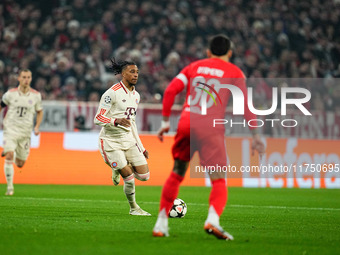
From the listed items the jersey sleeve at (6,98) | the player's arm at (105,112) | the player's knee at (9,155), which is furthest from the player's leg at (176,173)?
the jersey sleeve at (6,98)

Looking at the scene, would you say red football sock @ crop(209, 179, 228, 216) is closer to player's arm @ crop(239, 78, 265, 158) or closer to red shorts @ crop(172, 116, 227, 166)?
red shorts @ crop(172, 116, 227, 166)

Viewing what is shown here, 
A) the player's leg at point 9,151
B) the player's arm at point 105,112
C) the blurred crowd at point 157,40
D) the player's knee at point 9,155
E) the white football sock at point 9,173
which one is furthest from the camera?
the blurred crowd at point 157,40

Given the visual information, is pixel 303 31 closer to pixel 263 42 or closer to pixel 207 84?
pixel 263 42

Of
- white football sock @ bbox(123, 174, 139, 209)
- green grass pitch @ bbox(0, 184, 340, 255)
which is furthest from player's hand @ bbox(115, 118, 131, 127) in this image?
green grass pitch @ bbox(0, 184, 340, 255)

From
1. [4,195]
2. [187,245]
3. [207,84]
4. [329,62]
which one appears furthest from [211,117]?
[329,62]

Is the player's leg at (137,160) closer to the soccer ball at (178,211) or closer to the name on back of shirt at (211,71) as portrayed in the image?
the soccer ball at (178,211)

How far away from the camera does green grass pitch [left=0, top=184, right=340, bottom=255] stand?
244 inches

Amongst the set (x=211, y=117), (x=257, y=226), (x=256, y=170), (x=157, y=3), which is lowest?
(x=256, y=170)

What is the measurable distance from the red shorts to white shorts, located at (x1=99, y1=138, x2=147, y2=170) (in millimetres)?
3403

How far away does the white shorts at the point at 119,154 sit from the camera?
10.2 m

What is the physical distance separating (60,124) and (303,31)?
38.5 feet

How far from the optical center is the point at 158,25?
22.8m

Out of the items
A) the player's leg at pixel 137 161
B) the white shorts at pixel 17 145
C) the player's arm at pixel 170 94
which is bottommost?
the white shorts at pixel 17 145

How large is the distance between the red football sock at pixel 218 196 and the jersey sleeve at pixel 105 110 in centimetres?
340
